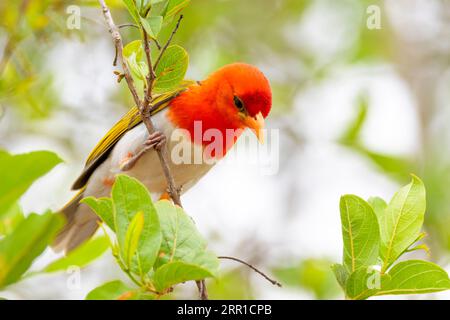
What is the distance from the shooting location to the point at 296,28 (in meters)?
7.06

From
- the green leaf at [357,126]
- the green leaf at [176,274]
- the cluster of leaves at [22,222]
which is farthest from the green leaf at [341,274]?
the green leaf at [357,126]

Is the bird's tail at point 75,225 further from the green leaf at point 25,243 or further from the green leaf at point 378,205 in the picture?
the green leaf at point 25,243

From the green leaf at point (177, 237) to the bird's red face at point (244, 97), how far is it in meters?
1.67

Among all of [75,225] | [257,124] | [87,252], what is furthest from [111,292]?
[75,225]

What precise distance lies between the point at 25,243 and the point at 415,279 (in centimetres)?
123

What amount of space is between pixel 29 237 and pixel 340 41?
17.9 ft

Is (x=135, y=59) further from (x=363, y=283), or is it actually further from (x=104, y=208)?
(x=363, y=283)

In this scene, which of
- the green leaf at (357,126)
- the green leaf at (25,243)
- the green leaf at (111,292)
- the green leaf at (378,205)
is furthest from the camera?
the green leaf at (357,126)

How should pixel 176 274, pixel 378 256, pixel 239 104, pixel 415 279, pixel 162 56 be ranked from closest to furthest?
pixel 176 274, pixel 415 279, pixel 378 256, pixel 162 56, pixel 239 104

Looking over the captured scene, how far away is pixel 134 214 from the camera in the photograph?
6.55 ft

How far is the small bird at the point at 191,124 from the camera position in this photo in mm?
3838

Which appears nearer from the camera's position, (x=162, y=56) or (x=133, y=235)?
(x=133, y=235)
